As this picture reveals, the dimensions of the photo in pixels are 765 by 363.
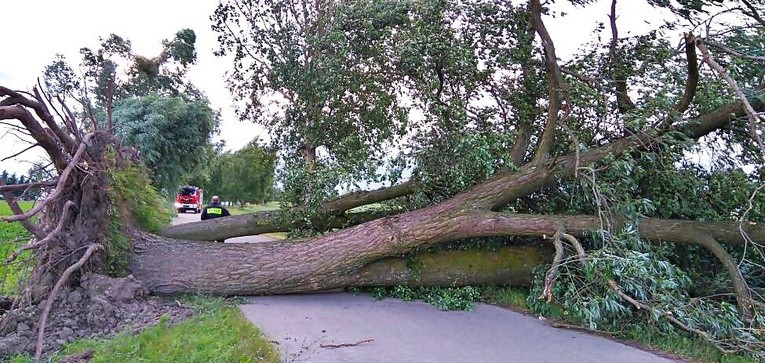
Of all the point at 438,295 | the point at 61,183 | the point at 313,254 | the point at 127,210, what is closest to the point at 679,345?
the point at 438,295

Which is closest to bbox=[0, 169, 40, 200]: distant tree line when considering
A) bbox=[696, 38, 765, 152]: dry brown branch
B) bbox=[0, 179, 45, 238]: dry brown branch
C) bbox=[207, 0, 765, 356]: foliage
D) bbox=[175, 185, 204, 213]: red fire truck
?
bbox=[0, 179, 45, 238]: dry brown branch

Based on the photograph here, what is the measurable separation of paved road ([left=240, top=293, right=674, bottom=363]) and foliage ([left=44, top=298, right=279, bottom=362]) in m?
0.28

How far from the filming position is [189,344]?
5.04 m

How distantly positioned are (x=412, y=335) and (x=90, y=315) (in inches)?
144

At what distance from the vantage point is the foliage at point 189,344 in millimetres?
4703

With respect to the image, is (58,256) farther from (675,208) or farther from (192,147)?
(192,147)

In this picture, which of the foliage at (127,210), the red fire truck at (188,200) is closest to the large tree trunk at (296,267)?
the foliage at (127,210)

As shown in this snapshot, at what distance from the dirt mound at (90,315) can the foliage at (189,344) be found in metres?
0.28

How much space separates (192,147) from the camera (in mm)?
20406

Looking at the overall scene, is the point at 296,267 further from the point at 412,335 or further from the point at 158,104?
the point at 158,104

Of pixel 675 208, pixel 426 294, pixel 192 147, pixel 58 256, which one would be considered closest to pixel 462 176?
pixel 426 294

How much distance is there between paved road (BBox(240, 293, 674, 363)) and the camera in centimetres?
522

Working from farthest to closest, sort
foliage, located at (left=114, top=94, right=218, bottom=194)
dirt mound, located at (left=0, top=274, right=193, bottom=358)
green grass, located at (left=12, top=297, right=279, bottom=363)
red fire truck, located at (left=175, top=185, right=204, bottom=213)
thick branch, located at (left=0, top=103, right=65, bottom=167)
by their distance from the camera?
Answer: red fire truck, located at (left=175, top=185, right=204, bottom=213) → foliage, located at (left=114, top=94, right=218, bottom=194) → thick branch, located at (left=0, top=103, right=65, bottom=167) → dirt mound, located at (left=0, top=274, right=193, bottom=358) → green grass, located at (left=12, top=297, right=279, bottom=363)

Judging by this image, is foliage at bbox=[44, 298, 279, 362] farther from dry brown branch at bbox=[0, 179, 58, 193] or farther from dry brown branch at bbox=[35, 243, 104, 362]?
dry brown branch at bbox=[0, 179, 58, 193]
